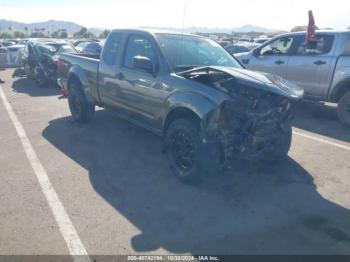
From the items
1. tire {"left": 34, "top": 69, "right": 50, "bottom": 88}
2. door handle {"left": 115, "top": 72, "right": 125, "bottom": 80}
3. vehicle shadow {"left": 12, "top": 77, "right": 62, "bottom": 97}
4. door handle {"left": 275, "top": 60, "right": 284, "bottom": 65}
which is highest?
door handle {"left": 275, "top": 60, "right": 284, "bottom": 65}

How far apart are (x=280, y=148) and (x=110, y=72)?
314 cm

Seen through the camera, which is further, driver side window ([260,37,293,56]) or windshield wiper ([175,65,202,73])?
driver side window ([260,37,293,56])

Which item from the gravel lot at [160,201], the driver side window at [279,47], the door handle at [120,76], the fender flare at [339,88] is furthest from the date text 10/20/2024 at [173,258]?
the driver side window at [279,47]

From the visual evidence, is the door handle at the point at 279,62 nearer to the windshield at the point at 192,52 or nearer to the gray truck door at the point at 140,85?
the windshield at the point at 192,52

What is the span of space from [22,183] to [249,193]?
306 cm

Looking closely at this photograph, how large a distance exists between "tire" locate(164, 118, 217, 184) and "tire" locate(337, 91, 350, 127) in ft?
14.4

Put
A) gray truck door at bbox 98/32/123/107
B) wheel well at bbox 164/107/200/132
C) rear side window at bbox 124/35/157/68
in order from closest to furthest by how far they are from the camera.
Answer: wheel well at bbox 164/107/200/132
rear side window at bbox 124/35/157/68
gray truck door at bbox 98/32/123/107

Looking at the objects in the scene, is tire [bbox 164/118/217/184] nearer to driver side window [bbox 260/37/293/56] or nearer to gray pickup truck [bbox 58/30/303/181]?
gray pickup truck [bbox 58/30/303/181]

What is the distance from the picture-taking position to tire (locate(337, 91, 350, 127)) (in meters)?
7.13

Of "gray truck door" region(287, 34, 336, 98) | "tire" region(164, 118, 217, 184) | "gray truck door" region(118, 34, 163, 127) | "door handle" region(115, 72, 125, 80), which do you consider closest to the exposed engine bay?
"tire" region(164, 118, 217, 184)

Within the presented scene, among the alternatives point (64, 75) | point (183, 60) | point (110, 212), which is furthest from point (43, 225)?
point (64, 75)

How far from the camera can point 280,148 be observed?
5039 millimetres

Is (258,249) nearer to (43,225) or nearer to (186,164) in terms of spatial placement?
(186,164)

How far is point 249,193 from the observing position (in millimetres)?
4359
